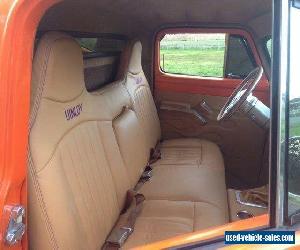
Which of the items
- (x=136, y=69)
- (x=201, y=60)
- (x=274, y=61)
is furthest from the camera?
(x=201, y=60)

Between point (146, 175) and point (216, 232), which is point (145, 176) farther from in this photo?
point (216, 232)

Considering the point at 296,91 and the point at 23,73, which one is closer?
the point at 296,91

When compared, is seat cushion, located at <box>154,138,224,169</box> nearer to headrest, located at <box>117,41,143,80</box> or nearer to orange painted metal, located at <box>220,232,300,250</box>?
headrest, located at <box>117,41,143,80</box>

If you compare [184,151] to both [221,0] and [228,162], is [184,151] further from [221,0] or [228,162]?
[221,0]

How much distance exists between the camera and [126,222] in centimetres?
198

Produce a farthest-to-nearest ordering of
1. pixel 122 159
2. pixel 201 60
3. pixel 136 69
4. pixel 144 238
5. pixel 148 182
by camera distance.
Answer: pixel 201 60
pixel 136 69
pixel 148 182
pixel 122 159
pixel 144 238

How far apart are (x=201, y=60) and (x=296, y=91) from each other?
7.59 feet

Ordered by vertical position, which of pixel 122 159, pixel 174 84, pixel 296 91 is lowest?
pixel 122 159

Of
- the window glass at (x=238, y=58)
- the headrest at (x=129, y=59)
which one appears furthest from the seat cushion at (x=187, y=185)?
the window glass at (x=238, y=58)

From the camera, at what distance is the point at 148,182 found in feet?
8.45

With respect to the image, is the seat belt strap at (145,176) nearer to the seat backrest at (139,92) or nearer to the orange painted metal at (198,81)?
the seat backrest at (139,92)

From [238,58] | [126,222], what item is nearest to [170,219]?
[126,222]

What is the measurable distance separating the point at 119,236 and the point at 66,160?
1.61 feet

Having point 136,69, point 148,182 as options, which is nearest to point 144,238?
point 148,182
